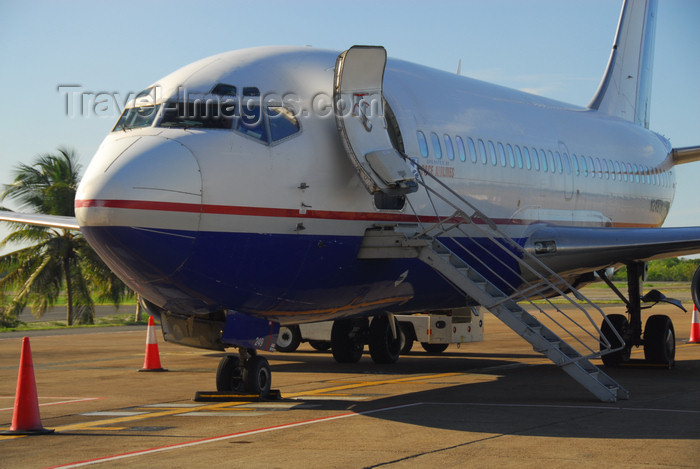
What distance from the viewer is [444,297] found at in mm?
14797

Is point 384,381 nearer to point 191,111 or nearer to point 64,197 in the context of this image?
point 191,111

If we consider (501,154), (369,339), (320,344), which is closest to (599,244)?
(501,154)

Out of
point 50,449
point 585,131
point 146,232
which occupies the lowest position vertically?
point 50,449

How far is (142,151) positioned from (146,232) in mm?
915

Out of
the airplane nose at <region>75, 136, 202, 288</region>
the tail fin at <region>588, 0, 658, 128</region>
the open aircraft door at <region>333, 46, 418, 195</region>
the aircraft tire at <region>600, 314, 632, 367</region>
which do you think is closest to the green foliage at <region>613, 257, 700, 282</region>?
the tail fin at <region>588, 0, 658, 128</region>

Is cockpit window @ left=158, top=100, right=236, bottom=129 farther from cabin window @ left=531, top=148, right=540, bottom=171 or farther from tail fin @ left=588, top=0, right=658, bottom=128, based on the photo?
tail fin @ left=588, top=0, right=658, bottom=128

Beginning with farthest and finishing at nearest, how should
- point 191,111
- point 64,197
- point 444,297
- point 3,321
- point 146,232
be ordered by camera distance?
1. point 64,197
2. point 3,321
3. point 444,297
4. point 191,111
5. point 146,232

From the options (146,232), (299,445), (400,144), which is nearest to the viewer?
(299,445)

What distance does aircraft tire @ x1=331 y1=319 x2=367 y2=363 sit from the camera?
19.7 m

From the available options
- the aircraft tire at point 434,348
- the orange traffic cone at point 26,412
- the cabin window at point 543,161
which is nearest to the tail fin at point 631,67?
the aircraft tire at point 434,348

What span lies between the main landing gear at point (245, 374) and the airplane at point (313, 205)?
26 millimetres

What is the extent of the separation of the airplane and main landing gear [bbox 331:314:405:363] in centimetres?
383

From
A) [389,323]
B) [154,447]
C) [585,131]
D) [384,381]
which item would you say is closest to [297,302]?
[154,447]

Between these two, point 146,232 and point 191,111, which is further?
point 191,111
